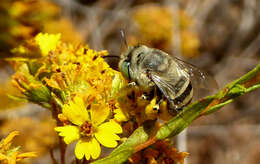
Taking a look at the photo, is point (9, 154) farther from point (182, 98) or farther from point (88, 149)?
point (182, 98)

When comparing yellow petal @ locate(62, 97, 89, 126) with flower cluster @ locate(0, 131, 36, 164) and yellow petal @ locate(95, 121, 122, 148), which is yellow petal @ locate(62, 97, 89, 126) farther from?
flower cluster @ locate(0, 131, 36, 164)

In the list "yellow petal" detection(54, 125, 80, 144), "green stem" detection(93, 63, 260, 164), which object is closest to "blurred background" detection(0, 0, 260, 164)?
"yellow petal" detection(54, 125, 80, 144)

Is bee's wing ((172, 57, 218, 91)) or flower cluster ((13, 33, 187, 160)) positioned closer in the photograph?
flower cluster ((13, 33, 187, 160))

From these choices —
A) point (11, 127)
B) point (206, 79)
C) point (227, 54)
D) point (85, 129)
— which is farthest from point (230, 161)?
point (85, 129)

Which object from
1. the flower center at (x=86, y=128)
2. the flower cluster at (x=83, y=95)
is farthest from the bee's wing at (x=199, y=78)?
the flower center at (x=86, y=128)

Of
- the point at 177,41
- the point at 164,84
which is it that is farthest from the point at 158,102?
the point at 177,41

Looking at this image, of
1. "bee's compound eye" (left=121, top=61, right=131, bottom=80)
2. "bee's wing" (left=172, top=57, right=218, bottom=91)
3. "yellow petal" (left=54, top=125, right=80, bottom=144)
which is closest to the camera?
"yellow petal" (left=54, top=125, right=80, bottom=144)

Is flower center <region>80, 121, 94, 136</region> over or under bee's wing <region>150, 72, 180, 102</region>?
under
